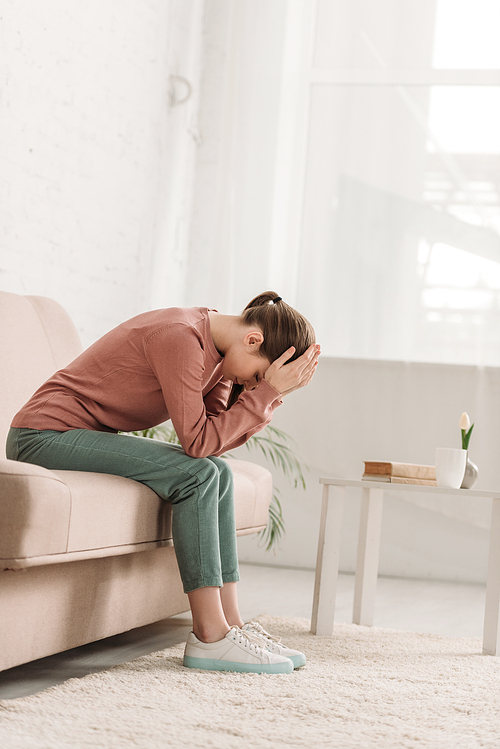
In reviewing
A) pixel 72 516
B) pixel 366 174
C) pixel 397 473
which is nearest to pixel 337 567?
pixel 397 473

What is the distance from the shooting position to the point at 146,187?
3.63 m

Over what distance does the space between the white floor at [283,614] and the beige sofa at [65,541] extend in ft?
0.21

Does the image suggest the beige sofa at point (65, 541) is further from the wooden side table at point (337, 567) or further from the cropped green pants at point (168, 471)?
the wooden side table at point (337, 567)

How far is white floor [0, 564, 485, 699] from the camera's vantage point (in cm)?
162

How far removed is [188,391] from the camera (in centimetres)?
163

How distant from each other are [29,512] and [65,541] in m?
0.11

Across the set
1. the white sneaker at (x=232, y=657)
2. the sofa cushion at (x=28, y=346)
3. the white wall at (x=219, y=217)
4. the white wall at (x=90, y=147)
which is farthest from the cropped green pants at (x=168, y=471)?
the white wall at (x=219, y=217)

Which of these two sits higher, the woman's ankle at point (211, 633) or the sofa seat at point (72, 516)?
the sofa seat at point (72, 516)

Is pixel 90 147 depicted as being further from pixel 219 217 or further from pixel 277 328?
pixel 277 328

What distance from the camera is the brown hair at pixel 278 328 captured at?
171cm

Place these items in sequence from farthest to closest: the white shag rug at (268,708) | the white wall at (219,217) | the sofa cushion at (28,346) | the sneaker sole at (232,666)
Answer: the white wall at (219,217)
the sofa cushion at (28,346)
the sneaker sole at (232,666)
the white shag rug at (268,708)

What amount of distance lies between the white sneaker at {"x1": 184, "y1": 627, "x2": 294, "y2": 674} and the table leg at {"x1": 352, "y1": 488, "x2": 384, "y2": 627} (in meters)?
0.74

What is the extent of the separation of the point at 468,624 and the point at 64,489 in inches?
63.0

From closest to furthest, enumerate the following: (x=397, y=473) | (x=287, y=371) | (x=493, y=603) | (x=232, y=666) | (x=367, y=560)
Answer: (x=232, y=666)
(x=287, y=371)
(x=493, y=603)
(x=397, y=473)
(x=367, y=560)
